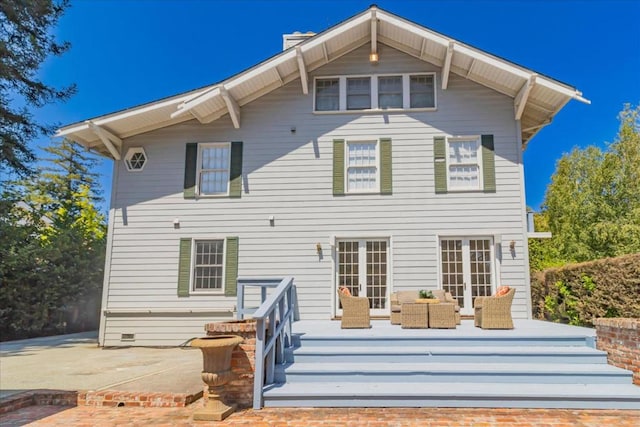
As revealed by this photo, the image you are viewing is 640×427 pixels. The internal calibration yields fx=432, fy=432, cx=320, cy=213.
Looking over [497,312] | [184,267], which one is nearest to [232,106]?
[184,267]

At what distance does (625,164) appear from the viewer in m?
16.7

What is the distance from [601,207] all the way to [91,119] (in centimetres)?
1807

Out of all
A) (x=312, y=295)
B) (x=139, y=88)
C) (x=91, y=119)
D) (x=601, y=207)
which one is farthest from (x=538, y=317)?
(x=139, y=88)

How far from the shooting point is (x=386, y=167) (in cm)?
963

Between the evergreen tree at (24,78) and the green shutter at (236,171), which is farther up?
the evergreen tree at (24,78)

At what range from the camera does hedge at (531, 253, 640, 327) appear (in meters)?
7.38

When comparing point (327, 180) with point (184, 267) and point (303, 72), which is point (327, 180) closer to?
point (303, 72)

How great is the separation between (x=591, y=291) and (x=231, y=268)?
7.31m

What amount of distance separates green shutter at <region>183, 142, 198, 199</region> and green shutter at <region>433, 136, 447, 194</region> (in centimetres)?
546

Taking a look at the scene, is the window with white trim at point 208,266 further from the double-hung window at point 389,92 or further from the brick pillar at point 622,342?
the brick pillar at point 622,342

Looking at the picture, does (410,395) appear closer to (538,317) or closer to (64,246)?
(538,317)

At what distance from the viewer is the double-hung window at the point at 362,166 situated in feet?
31.9

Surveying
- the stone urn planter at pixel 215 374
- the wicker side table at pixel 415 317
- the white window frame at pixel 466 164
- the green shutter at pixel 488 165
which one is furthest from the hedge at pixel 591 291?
the stone urn planter at pixel 215 374

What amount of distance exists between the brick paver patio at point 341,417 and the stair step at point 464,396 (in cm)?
9
